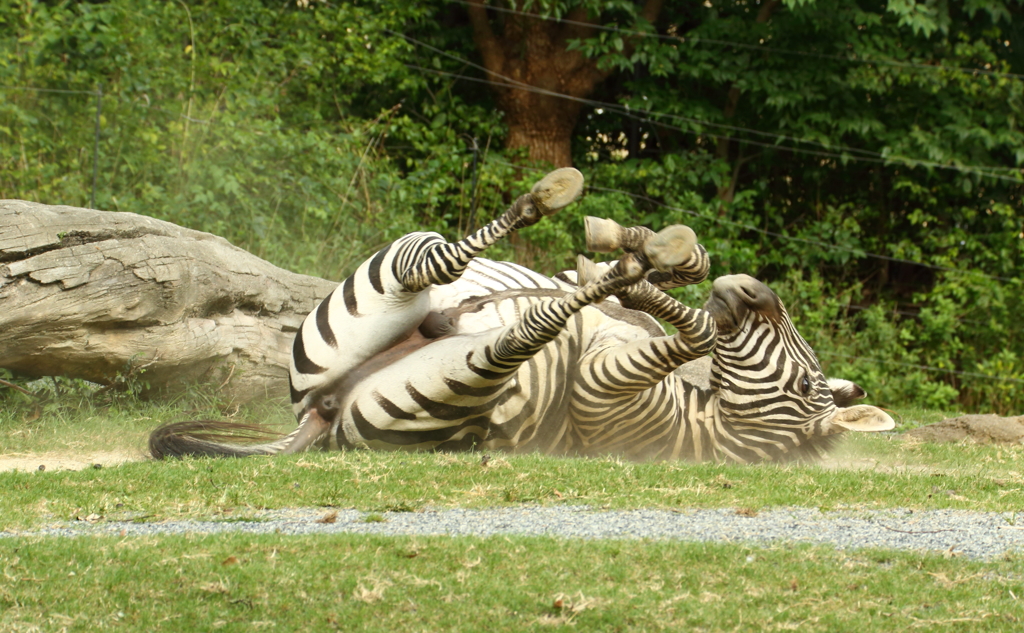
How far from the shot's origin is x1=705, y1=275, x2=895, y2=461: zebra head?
5145 mm

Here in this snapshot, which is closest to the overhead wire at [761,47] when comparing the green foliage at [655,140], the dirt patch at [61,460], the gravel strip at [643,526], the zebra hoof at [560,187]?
the green foliage at [655,140]

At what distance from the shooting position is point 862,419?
16.2ft

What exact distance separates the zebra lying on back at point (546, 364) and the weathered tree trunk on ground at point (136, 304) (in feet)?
4.74

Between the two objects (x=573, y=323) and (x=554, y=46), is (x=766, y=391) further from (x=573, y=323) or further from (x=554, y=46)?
(x=554, y=46)

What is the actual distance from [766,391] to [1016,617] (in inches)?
97.6

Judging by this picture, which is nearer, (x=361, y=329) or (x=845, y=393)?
(x=361, y=329)

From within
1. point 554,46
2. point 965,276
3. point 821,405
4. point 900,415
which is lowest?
point 900,415

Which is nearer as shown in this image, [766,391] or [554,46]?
[766,391]

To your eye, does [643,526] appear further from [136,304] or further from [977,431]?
[977,431]

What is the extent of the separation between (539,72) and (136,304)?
6.53 meters

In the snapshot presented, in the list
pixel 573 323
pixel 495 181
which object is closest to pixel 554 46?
pixel 495 181

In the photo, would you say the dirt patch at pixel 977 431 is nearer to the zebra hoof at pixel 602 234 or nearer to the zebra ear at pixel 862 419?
the zebra ear at pixel 862 419

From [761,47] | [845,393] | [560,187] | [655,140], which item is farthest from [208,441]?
[655,140]

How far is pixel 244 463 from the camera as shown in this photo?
431 centimetres
